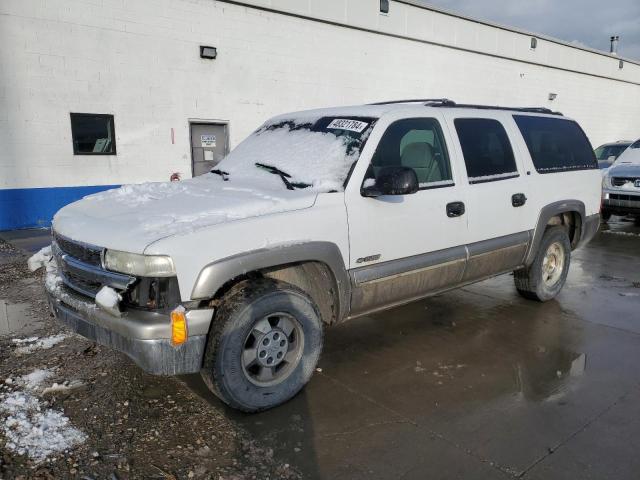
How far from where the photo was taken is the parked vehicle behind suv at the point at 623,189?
31.8 ft

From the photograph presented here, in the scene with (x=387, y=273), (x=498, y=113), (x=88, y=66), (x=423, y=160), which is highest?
(x=88, y=66)

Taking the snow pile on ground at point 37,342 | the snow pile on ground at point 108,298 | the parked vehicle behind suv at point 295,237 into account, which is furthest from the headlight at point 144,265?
the snow pile on ground at point 37,342

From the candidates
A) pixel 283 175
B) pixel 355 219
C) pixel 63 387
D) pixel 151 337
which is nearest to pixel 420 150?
A: pixel 355 219

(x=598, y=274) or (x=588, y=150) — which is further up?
(x=588, y=150)

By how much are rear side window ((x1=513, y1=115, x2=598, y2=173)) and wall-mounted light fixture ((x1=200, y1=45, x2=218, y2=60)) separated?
25.7 feet

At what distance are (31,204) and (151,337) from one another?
27.3 feet

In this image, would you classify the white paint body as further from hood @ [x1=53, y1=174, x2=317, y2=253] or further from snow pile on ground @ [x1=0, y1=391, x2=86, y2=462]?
snow pile on ground @ [x1=0, y1=391, x2=86, y2=462]

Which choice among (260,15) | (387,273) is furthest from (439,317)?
(260,15)

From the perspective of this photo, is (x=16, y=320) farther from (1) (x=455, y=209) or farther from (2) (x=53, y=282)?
(1) (x=455, y=209)

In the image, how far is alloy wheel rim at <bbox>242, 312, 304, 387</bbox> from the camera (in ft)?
9.96

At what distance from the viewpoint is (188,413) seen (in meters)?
3.12

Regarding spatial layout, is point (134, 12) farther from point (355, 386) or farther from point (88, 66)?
point (355, 386)

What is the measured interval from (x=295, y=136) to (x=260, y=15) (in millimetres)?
8695

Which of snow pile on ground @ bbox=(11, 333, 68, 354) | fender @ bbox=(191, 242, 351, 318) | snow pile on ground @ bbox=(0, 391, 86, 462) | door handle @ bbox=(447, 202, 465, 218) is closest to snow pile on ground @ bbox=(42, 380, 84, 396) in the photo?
snow pile on ground @ bbox=(0, 391, 86, 462)
